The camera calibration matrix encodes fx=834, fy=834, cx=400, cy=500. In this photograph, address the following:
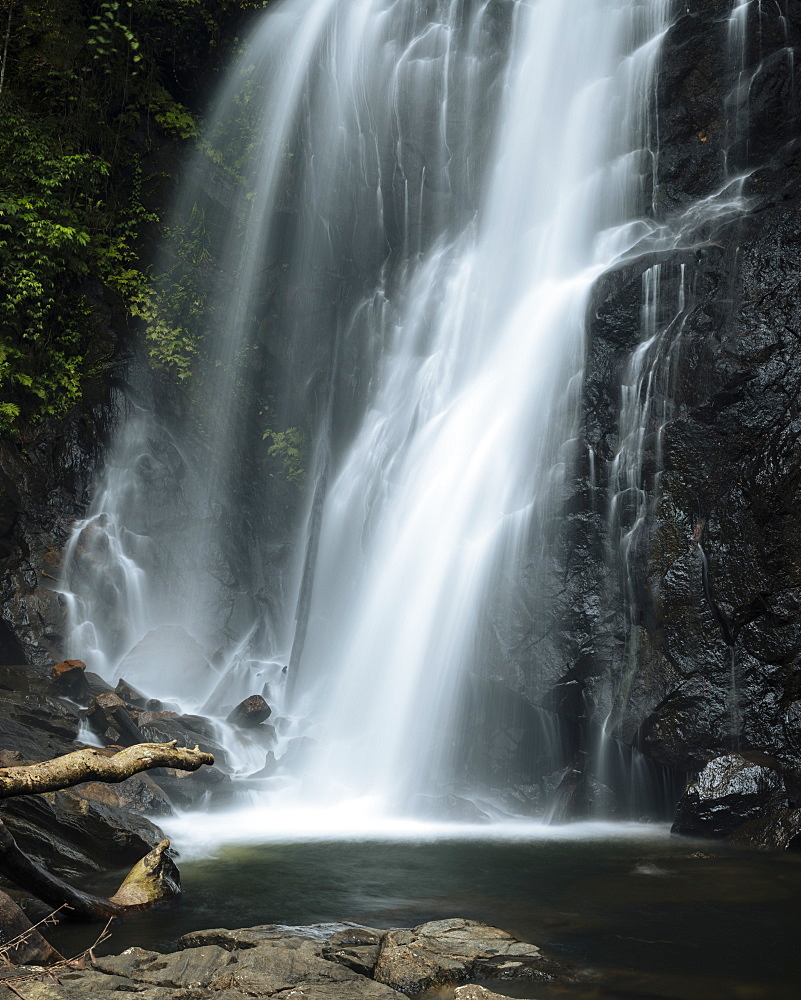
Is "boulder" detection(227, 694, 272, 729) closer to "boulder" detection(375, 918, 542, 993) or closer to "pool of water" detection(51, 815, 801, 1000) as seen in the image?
"pool of water" detection(51, 815, 801, 1000)

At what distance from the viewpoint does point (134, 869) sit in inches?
268

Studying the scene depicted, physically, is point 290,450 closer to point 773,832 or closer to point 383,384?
point 383,384

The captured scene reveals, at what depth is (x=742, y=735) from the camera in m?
9.94

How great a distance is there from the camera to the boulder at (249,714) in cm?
1373

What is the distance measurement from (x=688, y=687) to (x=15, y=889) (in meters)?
7.67

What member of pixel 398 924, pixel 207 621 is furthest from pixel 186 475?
pixel 398 924

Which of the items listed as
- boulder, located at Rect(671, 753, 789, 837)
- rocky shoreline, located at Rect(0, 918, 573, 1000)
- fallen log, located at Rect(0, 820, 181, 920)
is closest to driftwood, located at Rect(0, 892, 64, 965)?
fallen log, located at Rect(0, 820, 181, 920)

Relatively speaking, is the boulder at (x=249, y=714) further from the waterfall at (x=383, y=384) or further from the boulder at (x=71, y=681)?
the boulder at (x=71, y=681)

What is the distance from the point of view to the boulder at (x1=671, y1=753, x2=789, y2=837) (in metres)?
9.05

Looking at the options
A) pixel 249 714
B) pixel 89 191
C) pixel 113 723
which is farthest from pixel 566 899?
pixel 89 191

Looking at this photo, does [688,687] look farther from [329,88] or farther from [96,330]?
[329,88]

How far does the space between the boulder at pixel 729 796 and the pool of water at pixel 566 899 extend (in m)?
0.38

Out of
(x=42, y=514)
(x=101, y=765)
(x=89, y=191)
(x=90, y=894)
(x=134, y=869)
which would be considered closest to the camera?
(x=101, y=765)

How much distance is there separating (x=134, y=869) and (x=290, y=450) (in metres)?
13.1
